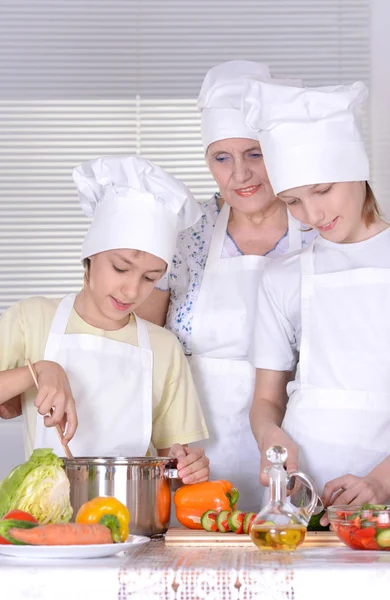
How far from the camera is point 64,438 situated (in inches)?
62.9

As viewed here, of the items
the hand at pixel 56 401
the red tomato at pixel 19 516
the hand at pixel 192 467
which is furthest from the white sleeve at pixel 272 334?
the red tomato at pixel 19 516

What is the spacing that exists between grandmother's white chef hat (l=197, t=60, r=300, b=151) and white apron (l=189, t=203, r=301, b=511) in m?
0.27

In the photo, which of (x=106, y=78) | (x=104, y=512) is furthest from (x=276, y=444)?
(x=106, y=78)

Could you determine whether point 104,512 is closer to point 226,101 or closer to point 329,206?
point 329,206

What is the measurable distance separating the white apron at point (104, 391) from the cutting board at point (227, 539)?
492mm

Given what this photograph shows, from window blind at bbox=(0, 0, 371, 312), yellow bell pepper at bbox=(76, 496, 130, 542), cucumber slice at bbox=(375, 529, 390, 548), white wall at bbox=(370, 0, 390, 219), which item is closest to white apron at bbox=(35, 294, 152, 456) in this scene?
yellow bell pepper at bbox=(76, 496, 130, 542)

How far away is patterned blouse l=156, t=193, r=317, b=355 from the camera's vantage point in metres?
2.15

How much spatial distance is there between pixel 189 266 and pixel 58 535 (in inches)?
44.1

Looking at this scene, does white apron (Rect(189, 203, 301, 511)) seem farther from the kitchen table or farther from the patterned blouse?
the kitchen table

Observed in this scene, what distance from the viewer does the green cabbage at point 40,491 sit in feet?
4.33

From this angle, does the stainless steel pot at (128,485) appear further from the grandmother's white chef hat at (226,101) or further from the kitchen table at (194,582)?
the grandmother's white chef hat at (226,101)

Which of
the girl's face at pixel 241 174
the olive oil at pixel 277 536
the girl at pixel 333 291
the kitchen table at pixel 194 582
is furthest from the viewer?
the girl's face at pixel 241 174

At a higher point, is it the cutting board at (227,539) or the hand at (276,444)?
the hand at (276,444)

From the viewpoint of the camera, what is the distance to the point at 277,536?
3.99 feet
